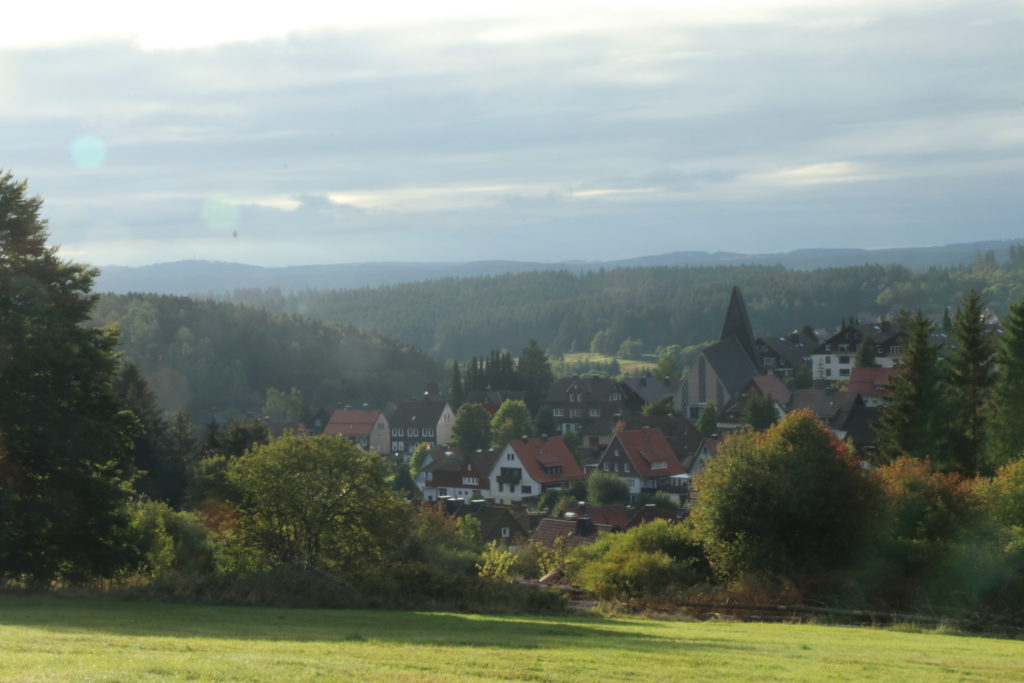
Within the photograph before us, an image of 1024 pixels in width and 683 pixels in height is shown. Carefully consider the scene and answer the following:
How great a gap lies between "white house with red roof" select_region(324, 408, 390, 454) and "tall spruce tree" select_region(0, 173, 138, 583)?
72.8 m

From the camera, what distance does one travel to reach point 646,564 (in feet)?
80.5

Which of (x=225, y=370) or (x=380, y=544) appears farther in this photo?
(x=225, y=370)

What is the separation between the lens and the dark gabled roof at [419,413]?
9575 centimetres

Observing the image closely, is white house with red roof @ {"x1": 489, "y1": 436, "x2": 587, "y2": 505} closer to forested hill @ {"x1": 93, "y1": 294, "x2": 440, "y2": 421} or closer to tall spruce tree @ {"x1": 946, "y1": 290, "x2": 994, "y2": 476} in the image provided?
tall spruce tree @ {"x1": 946, "y1": 290, "x2": 994, "y2": 476}

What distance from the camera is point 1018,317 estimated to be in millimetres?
34031

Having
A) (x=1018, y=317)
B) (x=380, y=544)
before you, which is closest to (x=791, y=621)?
(x=380, y=544)

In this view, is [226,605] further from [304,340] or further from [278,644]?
[304,340]

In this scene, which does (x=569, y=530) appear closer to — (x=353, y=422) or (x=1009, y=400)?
(x=1009, y=400)

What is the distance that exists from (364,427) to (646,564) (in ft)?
243

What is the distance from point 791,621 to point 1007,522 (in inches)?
237

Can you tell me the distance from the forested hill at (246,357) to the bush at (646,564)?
333 ft

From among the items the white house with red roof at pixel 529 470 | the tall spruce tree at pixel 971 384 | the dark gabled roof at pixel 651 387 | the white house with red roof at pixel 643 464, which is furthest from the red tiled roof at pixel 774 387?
the tall spruce tree at pixel 971 384

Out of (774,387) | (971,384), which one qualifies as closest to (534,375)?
(774,387)

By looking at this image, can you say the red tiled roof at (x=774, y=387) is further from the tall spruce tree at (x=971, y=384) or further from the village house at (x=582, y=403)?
→ the tall spruce tree at (x=971, y=384)
